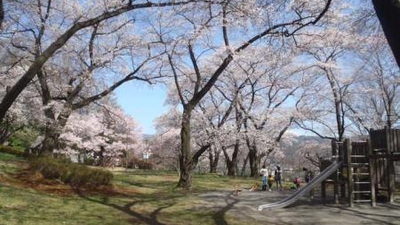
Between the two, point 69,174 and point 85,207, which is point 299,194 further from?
point 69,174

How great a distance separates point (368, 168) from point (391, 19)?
11211mm

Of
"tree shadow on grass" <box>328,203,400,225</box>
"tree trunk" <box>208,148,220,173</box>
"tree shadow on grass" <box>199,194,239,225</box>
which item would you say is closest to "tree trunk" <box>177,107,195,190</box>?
"tree shadow on grass" <box>199,194,239,225</box>

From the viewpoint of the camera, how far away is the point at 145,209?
12891 mm

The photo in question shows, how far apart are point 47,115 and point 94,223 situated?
15.6 meters

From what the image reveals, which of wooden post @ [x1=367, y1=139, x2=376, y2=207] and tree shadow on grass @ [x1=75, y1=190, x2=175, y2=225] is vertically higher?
wooden post @ [x1=367, y1=139, x2=376, y2=207]

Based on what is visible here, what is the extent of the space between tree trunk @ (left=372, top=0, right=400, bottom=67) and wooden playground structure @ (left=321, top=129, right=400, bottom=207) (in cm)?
1016

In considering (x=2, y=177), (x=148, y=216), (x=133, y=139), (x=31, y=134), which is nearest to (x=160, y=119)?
(x=133, y=139)

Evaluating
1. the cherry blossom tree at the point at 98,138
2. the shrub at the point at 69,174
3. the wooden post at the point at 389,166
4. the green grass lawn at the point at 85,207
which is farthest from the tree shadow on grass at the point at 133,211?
the cherry blossom tree at the point at 98,138

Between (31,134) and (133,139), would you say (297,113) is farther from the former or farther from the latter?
(31,134)

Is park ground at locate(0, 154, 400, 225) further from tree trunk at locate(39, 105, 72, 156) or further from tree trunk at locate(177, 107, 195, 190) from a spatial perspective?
tree trunk at locate(39, 105, 72, 156)

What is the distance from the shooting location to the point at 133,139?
178ft

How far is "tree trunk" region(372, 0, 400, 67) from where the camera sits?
5.11 m

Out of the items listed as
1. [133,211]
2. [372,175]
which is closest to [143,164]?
[372,175]

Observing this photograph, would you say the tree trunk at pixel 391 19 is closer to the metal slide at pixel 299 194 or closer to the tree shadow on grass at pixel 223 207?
the tree shadow on grass at pixel 223 207
